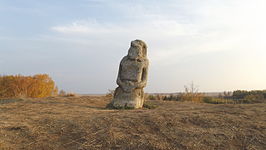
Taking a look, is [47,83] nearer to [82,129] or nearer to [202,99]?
[202,99]

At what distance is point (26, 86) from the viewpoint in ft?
56.1

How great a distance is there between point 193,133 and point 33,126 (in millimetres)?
3550

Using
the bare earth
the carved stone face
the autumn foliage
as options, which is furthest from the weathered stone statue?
the autumn foliage

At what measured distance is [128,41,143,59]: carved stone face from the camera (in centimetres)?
977

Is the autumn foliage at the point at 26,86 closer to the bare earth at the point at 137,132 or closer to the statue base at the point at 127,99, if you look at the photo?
the statue base at the point at 127,99

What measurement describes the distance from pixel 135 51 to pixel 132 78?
41.0 inches

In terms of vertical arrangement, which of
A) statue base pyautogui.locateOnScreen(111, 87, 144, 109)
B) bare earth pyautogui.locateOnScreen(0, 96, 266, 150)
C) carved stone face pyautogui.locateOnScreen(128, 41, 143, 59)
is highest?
carved stone face pyautogui.locateOnScreen(128, 41, 143, 59)

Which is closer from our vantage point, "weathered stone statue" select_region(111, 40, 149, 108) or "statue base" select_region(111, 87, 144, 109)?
"statue base" select_region(111, 87, 144, 109)

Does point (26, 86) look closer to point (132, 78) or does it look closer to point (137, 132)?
point (132, 78)

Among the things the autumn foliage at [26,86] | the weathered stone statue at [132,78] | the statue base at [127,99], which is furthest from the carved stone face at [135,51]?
the autumn foliage at [26,86]

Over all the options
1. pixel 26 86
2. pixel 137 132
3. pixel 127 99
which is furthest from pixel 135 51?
pixel 26 86

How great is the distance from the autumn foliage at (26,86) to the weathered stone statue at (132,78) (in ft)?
29.8

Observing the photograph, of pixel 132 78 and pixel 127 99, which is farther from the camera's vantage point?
pixel 132 78

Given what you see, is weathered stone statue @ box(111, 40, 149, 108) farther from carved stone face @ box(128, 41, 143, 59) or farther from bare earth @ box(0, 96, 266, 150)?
bare earth @ box(0, 96, 266, 150)
